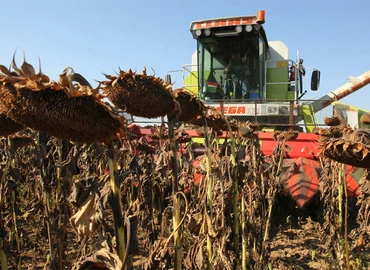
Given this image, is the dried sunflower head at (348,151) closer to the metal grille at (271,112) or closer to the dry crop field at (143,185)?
the dry crop field at (143,185)

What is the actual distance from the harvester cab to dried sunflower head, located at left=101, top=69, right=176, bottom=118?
17.5 feet

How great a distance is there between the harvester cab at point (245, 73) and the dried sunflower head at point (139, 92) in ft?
17.5

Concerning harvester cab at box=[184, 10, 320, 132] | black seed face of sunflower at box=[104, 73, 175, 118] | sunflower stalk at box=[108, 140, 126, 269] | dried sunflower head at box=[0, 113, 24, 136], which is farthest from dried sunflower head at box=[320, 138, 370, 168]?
harvester cab at box=[184, 10, 320, 132]

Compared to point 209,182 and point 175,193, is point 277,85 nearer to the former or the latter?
point 209,182

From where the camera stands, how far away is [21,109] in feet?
3.67

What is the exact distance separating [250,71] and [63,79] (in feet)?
22.0

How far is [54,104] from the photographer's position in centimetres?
110

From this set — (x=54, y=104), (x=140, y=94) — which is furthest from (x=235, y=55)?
(x=54, y=104)

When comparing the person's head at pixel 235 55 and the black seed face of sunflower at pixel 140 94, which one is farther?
the person's head at pixel 235 55

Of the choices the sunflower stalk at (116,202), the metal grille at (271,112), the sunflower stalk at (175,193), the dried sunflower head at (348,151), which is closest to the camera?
the sunflower stalk at (116,202)

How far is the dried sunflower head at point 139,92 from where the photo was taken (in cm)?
147

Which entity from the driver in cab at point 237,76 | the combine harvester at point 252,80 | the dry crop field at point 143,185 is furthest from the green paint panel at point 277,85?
the dry crop field at point 143,185

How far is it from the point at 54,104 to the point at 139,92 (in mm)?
450

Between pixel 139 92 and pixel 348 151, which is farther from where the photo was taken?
pixel 348 151
